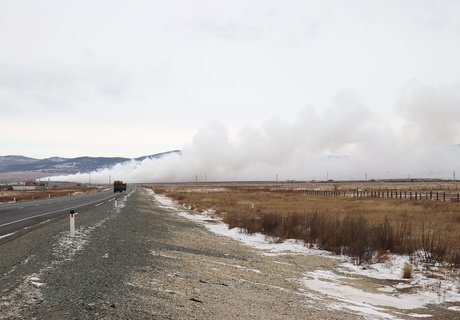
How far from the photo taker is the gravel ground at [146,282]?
715cm

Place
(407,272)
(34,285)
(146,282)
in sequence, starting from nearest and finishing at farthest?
1. (34,285)
2. (146,282)
3. (407,272)

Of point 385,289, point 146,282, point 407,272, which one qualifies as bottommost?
point 385,289

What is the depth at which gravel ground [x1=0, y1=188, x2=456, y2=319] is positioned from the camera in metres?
7.15

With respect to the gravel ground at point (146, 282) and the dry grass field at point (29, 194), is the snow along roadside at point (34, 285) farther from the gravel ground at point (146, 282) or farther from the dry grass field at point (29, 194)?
the dry grass field at point (29, 194)

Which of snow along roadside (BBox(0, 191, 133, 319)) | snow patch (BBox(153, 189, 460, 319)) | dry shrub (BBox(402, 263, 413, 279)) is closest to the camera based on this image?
snow along roadside (BBox(0, 191, 133, 319))

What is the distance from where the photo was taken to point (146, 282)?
9.20m

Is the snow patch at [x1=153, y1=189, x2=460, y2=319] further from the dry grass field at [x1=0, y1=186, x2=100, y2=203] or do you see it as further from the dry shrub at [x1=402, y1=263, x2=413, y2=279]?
the dry grass field at [x1=0, y1=186, x2=100, y2=203]

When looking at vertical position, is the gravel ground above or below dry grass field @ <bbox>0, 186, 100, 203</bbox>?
above

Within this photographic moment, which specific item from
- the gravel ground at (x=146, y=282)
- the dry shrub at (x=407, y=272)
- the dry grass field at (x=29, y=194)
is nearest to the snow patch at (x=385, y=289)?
the dry shrub at (x=407, y=272)

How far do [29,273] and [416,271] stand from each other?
10.4 m

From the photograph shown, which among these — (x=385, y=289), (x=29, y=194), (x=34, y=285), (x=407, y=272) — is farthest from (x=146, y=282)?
(x=29, y=194)

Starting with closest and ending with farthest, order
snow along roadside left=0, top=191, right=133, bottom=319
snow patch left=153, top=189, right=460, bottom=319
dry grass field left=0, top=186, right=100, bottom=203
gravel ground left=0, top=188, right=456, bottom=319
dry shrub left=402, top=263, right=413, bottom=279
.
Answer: snow along roadside left=0, top=191, right=133, bottom=319
gravel ground left=0, top=188, right=456, bottom=319
snow patch left=153, top=189, right=460, bottom=319
dry shrub left=402, top=263, right=413, bottom=279
dry grass field left=0, top=186, right=100, bottom=203

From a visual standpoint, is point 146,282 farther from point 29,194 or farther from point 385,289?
point 29,194

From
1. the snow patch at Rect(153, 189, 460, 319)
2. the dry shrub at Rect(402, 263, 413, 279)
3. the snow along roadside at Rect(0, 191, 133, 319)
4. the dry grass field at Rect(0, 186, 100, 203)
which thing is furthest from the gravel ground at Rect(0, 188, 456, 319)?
the dry grass field at Rect(0, 186, 100, 203)
